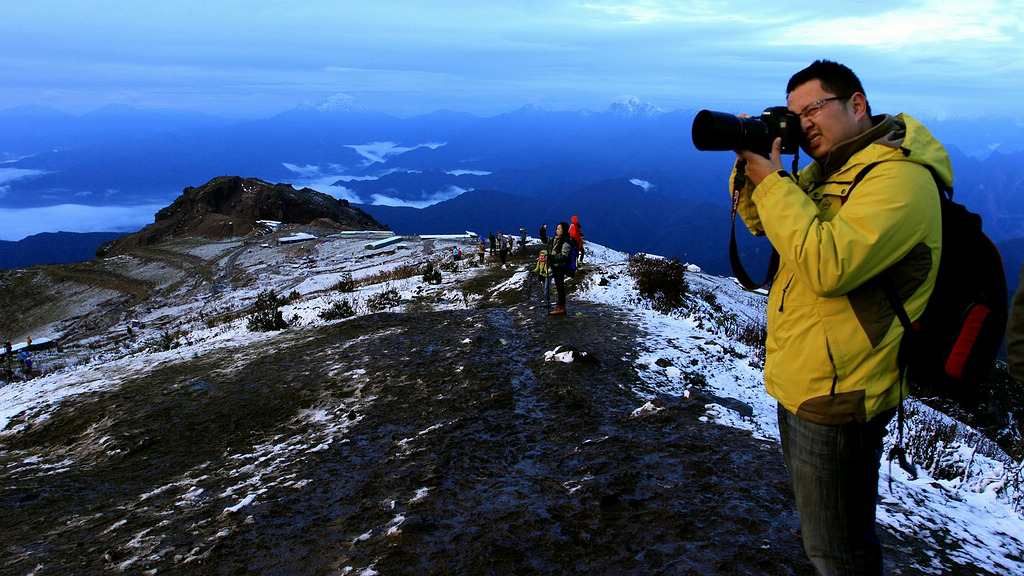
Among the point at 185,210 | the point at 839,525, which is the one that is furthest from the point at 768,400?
the point at 185,210

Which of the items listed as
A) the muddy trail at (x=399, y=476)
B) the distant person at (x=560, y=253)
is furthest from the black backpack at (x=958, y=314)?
the distant person at (x=560, y=253)

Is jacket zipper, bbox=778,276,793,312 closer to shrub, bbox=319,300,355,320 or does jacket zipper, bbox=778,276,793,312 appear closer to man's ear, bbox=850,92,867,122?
man's ear, bbox=850,92,867,122

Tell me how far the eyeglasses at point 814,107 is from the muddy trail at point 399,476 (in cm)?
253

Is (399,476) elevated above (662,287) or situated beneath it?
elevated above

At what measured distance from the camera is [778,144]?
91.8 inches

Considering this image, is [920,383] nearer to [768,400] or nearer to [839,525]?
[839,525]

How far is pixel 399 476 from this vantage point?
4.82m

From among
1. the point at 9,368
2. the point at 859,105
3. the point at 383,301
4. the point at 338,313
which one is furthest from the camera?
the point at 383,301

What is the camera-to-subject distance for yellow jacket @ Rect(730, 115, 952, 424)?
199 centimetres

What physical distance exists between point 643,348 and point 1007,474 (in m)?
4.48

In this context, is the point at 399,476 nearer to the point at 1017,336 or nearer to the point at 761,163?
the point at 761,163

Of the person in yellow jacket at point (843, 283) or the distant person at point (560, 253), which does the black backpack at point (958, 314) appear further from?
the distant person at point (560, 253)

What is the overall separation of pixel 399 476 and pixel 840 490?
353cm

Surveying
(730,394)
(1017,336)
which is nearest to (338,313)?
(730,394)
